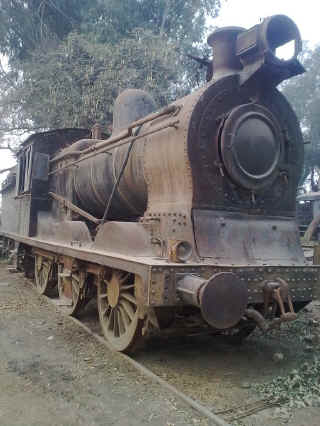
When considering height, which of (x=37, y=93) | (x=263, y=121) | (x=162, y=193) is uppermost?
(x=37, y=93)

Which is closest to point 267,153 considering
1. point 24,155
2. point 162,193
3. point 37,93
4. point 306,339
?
point 162,193

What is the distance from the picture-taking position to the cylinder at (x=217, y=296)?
308cm

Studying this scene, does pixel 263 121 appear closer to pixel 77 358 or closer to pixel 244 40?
pixel 244 40

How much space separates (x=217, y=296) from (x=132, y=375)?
1.22m

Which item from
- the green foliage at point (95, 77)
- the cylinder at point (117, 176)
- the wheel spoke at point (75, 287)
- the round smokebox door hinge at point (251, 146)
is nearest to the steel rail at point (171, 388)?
the wheel spoke at point (75, 287)

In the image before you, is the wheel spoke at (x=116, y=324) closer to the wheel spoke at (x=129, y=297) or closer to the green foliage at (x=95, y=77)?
the wheel spoke at (x=129, y=297)

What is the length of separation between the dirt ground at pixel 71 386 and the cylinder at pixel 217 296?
0.71 metres

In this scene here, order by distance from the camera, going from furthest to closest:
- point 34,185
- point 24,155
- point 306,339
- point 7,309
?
point 24,155, point 34,185, point 7,309, point 306,339

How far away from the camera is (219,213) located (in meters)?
3.88

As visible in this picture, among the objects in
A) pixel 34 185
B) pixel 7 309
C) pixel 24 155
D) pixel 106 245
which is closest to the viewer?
pixel 106 245

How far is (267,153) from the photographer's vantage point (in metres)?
4.02

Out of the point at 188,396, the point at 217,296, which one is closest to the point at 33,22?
the point at 217,296

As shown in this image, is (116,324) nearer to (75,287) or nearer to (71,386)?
(71,386)

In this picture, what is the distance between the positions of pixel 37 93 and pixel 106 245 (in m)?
12.9
